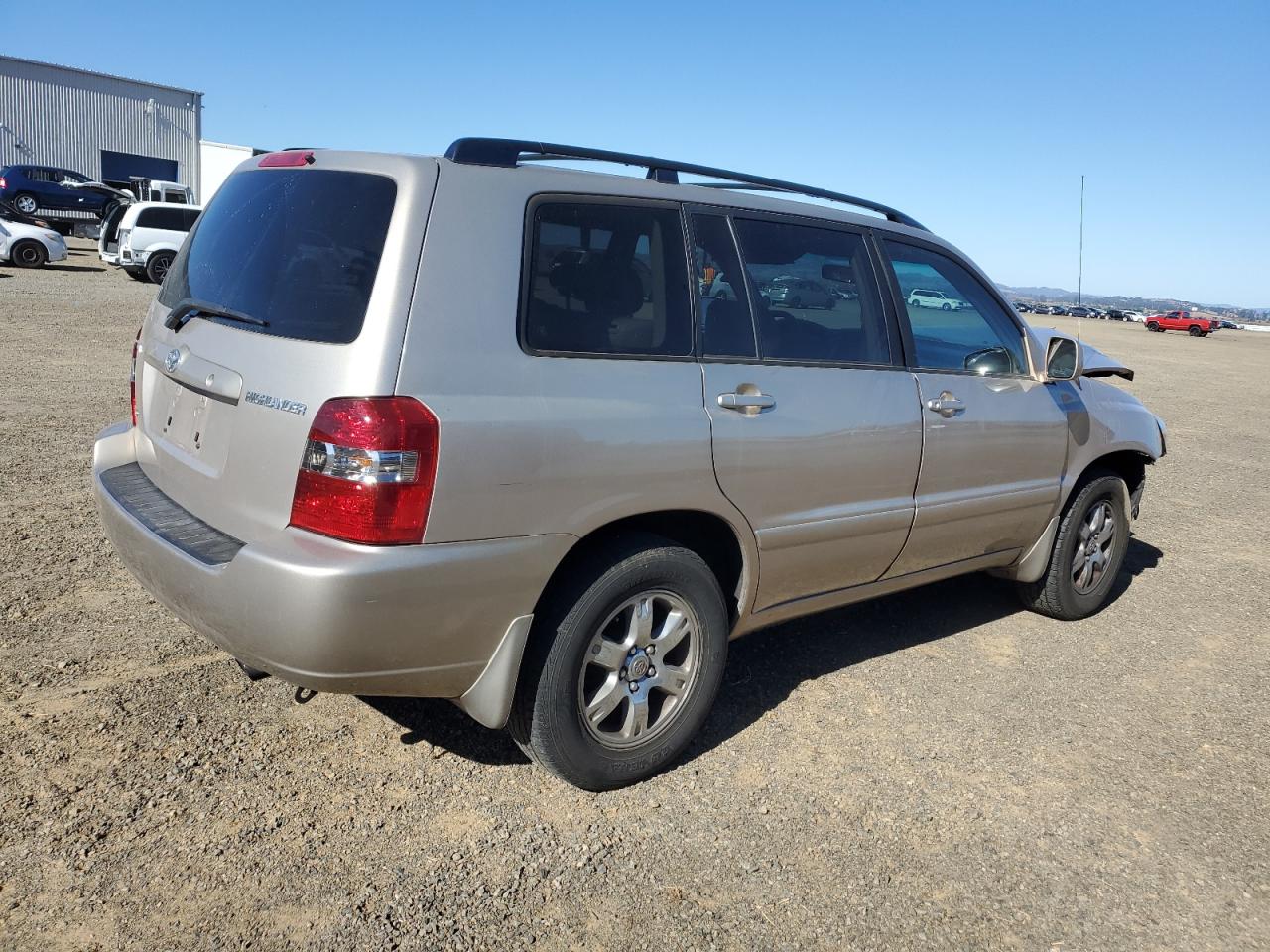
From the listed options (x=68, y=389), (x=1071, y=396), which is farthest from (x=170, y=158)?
(x=1071, y=396)

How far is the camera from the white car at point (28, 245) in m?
22.4

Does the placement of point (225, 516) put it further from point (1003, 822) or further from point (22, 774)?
point (1003, 822)

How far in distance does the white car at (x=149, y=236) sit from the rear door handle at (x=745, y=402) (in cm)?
2119

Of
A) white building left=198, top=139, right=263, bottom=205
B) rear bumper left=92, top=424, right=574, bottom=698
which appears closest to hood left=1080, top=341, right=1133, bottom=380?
rear bumper left=92, top=424, right=574, bottom=698

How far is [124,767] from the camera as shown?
3227 millimetres

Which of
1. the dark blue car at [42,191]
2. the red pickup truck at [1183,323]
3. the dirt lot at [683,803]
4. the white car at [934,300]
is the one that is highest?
the dark blue car at [42,191]

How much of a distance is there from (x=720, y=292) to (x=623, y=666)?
1275 millimetres

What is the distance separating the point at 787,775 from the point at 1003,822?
27.1 inches

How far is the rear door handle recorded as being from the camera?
3.40 metres

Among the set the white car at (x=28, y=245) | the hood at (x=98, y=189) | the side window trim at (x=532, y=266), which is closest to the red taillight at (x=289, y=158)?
the side window trim at (x=532, y=266)

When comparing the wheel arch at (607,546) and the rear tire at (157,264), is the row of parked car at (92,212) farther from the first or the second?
the wheel arch at (607,546)

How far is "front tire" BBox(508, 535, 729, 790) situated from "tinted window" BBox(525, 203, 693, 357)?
0.63 m

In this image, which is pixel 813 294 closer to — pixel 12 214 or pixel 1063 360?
pixel 1063 360

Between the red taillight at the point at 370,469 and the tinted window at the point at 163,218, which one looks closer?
the red taillight at the point at 370,469
